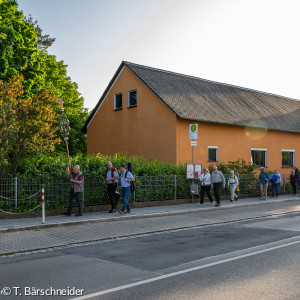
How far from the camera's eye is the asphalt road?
5402 mm

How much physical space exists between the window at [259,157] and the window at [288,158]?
225 centimetres

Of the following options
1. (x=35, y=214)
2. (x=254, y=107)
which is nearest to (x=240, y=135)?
(x=254, y=107)

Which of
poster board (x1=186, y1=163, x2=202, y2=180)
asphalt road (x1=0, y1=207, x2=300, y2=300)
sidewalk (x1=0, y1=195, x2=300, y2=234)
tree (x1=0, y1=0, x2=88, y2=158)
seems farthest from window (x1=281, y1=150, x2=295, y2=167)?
asphalt road (x1=0, y1=207, x2=300, y2=300)

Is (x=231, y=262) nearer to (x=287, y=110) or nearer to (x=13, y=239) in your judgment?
(x=13, y=239)

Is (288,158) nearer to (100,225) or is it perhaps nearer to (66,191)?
(66,191)

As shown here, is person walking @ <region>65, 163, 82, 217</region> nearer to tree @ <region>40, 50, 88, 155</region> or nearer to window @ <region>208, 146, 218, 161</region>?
window @ <region>208, 146, 218, 161</region>

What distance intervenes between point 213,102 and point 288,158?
809 centimetres

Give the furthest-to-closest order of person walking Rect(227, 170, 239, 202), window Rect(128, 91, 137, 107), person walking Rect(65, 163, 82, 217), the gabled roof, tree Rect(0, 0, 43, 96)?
1. window Rect(128, 91, 137, 107)
2. the gabled roof
3. tree Rect(0, 0, 43, 96)
4. person walking Rect(227, 170, 239, 202)
5. person walking Rect(65, 163, 82, 217)

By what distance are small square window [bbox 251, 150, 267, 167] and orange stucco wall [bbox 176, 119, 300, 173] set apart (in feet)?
0.98

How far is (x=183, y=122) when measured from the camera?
78.4 ft

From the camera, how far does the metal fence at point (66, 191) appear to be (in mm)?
12547

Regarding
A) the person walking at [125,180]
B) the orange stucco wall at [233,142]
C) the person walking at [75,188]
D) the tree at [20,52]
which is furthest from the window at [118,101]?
the person walking at [75,188]

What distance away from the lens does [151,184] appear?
16656 mm

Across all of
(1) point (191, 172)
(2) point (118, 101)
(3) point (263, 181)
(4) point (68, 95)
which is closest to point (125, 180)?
(1) point (191, 172)
